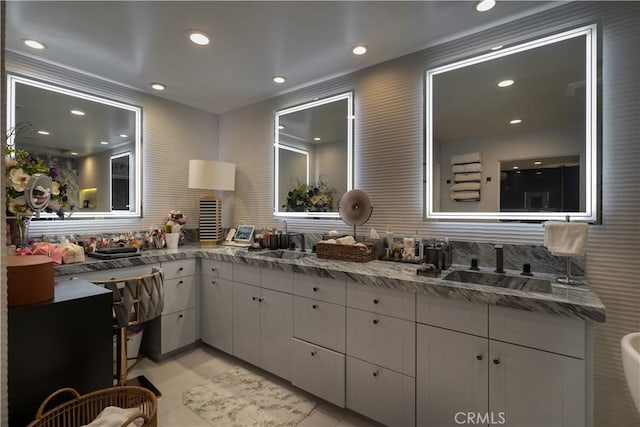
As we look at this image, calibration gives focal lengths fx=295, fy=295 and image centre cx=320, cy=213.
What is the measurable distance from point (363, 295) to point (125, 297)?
1.50 metres

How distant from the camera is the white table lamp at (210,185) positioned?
3160 mm

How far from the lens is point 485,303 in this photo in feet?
4.69

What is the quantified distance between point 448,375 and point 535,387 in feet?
1.22

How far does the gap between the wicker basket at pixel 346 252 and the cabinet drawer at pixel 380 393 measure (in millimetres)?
671

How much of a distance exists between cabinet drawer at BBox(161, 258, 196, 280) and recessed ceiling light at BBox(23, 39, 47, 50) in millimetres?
1865

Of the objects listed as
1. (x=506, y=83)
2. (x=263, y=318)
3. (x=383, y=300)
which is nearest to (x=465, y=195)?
(x=506, y=83)

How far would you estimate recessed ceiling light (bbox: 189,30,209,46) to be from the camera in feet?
6.68

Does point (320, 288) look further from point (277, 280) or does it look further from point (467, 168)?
point (467, 168)

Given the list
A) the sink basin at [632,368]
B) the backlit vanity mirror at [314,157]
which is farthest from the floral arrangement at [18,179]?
the sink basin at [632,368]

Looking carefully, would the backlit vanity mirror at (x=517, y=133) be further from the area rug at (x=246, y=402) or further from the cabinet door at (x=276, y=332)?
the area rug at (x=246, y=402)

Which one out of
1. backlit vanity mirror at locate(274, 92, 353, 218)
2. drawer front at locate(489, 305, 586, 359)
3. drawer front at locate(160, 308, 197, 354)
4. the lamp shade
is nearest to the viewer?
drawer front at locate(489, 305, 586, 359)

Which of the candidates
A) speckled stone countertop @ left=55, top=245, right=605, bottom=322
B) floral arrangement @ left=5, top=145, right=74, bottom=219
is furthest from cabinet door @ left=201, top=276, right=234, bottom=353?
floral arrangement @ left=5, top=145, right=74, bottom=219

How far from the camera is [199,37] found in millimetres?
2092

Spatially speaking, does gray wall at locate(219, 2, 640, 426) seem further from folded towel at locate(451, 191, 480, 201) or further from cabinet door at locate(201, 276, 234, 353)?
cabinet door at locate(201, 276, 234, 353)
